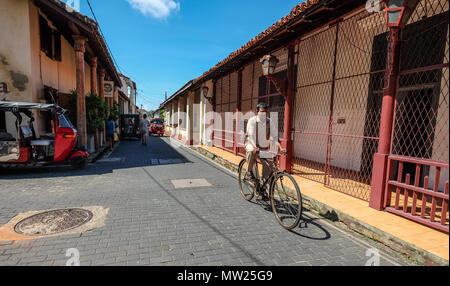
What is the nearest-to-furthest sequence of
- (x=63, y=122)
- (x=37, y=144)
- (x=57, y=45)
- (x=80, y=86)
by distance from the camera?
(x=37, y=144) < (x=63, y=122) < (x=80, y=86) < (x=57, y=45)

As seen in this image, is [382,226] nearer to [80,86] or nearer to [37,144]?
[37,144]

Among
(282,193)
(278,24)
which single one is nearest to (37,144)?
(282,193)

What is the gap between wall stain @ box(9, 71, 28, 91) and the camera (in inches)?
305

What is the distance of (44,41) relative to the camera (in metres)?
8.77

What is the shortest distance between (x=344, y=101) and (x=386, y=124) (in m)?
3.51

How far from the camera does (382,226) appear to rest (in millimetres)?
3281

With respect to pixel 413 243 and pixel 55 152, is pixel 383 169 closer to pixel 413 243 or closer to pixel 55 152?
pixel 413 243

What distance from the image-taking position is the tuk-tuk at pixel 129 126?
19.9 meters

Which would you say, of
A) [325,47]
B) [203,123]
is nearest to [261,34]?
[325,47]

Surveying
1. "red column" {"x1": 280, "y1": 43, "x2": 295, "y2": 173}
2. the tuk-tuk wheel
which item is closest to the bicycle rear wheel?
"red column" {"x1": 280, "y1": 43, "x2": 295, "y2": 173}

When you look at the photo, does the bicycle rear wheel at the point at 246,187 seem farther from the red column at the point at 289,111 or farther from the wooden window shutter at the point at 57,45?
the wooden window shutter at the point at 57,45

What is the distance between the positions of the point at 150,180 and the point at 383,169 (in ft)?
17.5

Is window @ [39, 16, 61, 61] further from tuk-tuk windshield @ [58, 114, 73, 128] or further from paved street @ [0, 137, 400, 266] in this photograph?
paved street @ [0, 137, 400, 266]

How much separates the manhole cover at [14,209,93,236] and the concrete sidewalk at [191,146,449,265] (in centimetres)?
401
